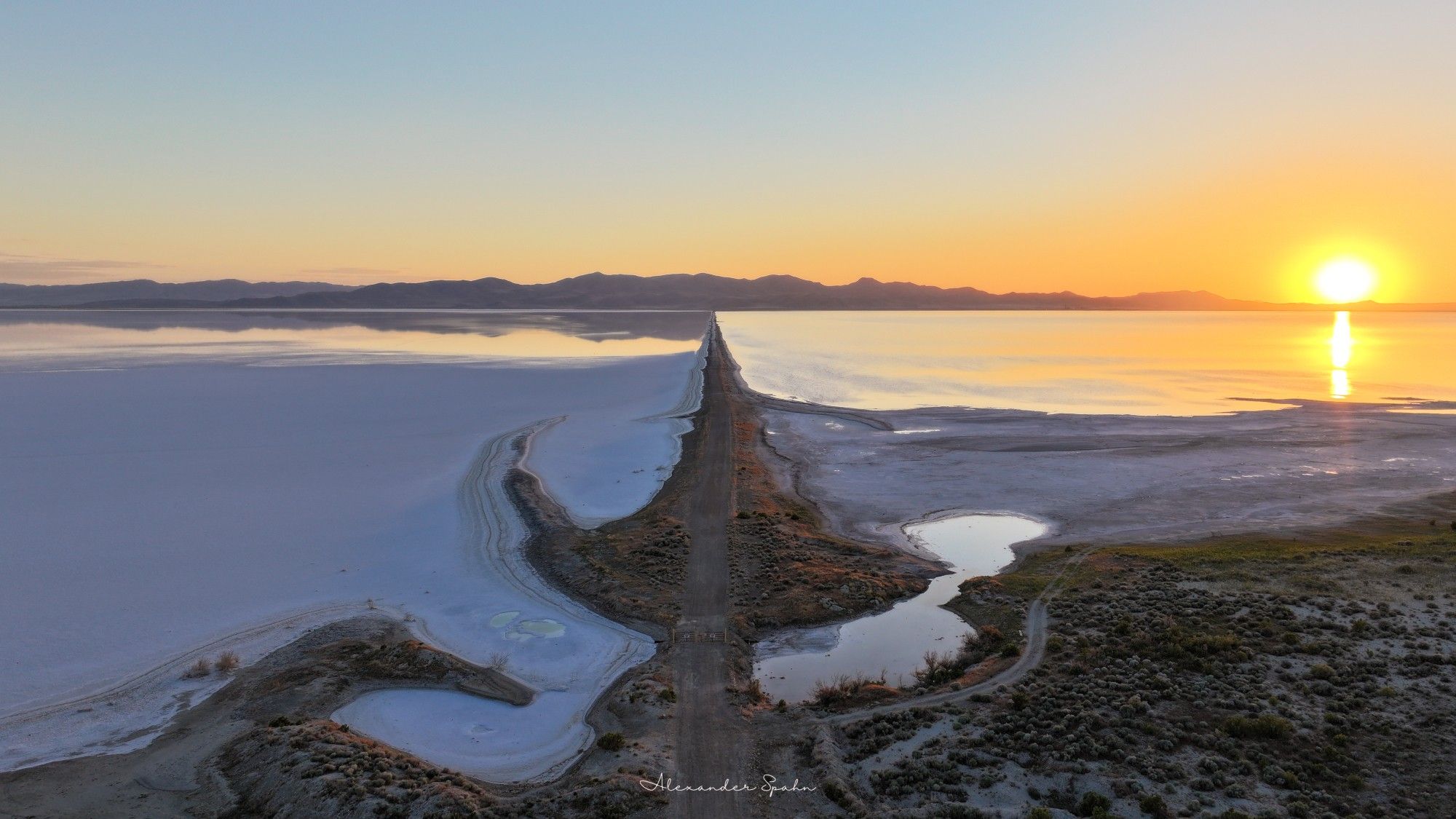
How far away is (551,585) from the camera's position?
22.3 metres

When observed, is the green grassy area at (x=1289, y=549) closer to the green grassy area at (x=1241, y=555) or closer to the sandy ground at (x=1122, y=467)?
the green grassy area at (x=1241, y=555)

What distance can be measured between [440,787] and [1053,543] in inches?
794

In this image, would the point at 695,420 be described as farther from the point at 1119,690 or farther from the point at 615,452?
the point at 1119,690

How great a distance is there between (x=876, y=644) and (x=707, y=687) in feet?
15.6

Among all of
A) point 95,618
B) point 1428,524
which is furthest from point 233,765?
point 1428,524

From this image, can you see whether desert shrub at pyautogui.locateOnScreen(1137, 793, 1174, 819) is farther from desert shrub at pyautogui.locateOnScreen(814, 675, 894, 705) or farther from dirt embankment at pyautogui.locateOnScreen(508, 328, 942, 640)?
dirt embankment at pyautogui.locateOnScreen(508, 328, 942, 640)

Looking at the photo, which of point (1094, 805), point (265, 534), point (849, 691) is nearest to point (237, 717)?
point (849, 691)

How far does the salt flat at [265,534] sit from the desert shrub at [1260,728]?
454 inches

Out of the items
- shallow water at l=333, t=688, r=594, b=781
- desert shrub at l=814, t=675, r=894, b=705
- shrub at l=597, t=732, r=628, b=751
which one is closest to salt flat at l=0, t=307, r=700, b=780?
shallow water at l=333, t=688, r=594, b=781

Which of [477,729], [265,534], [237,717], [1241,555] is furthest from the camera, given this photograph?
[265,534]

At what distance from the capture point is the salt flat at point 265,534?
16.6 meters

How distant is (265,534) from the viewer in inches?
1025

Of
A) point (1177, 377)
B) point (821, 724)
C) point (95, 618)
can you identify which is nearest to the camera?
point (821, 724)

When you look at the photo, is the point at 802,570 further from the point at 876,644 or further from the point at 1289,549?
the point at 1289,549
